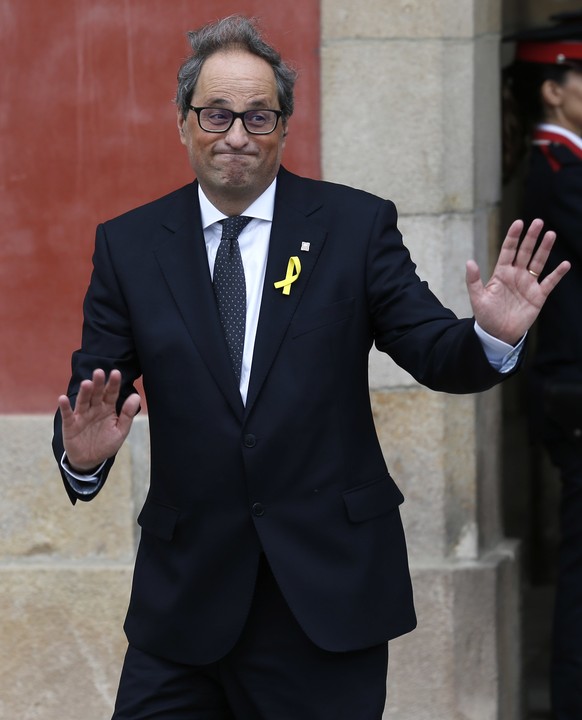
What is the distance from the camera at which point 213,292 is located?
3352 mm

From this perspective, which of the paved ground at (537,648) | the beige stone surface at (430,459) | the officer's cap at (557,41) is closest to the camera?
the beige stone surface at (430,459)

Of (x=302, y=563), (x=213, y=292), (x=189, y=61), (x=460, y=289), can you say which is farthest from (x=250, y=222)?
(x=460, y=289)

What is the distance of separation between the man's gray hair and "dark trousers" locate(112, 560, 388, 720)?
104cm

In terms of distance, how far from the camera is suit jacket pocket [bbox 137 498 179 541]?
3.38 metres

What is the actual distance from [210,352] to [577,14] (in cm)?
226

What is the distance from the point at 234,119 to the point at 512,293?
719mm

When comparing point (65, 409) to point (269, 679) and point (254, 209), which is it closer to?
point (254, 209)

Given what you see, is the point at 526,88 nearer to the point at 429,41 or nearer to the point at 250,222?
the point at 429,41

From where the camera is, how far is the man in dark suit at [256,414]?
10.8 ft

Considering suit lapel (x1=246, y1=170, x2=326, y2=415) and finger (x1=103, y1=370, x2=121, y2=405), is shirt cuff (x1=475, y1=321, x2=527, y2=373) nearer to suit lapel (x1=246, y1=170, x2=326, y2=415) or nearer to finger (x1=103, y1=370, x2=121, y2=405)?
suit lapel (x1=246, y1=170, x2=326, y2=415)

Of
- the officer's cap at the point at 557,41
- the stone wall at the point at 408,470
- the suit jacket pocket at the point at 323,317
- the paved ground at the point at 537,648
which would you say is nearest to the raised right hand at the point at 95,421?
the suit jacket pocket at the point at 323,317

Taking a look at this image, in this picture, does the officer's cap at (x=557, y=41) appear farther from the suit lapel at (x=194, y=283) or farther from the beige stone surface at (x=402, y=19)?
the suit lapel at (x=194, y=283)

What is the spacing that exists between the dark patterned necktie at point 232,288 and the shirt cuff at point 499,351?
0.54 m

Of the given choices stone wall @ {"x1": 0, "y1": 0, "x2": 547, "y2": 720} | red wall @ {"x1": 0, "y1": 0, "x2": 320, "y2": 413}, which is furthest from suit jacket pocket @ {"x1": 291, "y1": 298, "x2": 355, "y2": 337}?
red wall @ {"x1": 0, "y1": 0, "x2": 320, "y2": 413}
